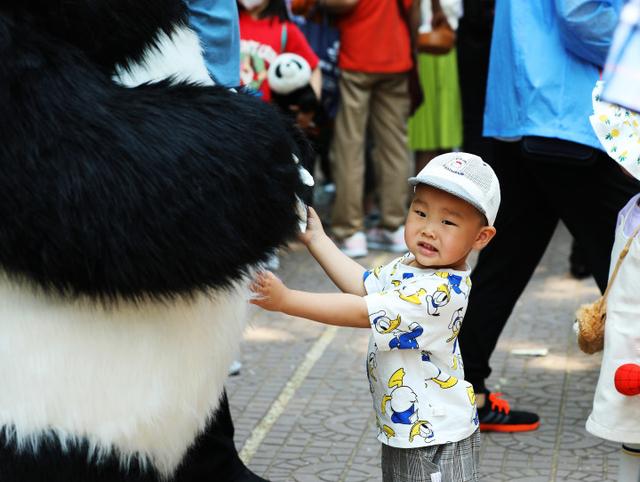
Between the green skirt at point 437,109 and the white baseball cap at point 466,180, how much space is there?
5.09 meters

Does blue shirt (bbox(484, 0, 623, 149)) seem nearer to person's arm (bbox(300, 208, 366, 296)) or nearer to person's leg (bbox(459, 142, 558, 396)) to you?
person's leg (bbox(459, 142, 558, 396))

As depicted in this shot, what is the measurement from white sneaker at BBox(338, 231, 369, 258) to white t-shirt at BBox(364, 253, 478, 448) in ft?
13.8

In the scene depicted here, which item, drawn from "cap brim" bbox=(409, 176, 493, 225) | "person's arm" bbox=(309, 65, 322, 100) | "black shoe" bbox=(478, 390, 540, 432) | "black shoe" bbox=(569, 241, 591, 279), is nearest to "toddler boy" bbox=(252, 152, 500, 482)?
"cap brim" bbox=(409, 176, 493, 225)

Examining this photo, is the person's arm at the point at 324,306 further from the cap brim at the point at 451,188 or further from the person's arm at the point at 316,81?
the person's arm at the point at 316,81

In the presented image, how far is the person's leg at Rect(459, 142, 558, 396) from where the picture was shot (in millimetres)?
3934

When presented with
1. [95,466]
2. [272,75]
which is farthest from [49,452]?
[272,75]

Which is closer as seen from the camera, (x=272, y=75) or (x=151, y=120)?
(x=151, y=120)

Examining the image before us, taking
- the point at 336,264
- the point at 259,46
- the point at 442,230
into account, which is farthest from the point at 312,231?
the point at 259,46

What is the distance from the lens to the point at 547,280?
639cm

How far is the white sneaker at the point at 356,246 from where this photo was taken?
6.95 meters

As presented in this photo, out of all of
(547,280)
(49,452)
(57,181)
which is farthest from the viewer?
(547,280)

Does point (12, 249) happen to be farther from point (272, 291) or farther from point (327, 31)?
point (327, 31)

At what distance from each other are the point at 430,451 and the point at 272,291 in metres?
0.59

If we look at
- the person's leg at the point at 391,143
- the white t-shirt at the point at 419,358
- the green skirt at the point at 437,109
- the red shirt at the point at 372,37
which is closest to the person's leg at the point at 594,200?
the white t-shirt at the point at 419,358
